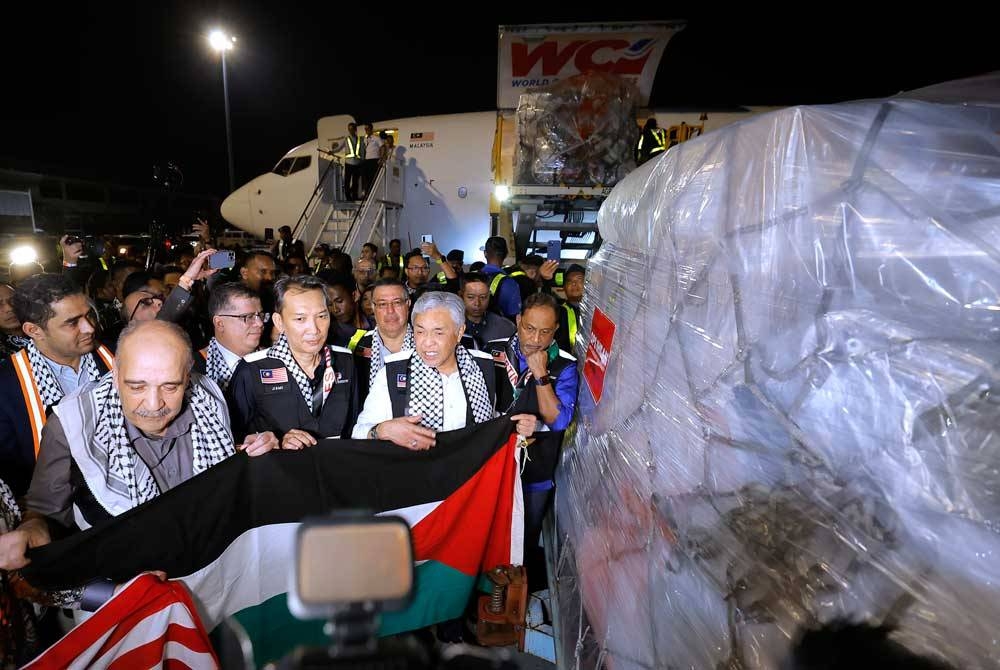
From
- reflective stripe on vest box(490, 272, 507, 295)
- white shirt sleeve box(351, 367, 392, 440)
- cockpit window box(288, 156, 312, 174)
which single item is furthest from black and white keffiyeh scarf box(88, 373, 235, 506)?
cockpit window box(288, 156, 312, 174)

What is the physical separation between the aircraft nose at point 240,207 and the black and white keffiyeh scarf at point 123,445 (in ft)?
46.9

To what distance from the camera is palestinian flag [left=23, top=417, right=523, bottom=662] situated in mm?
1780

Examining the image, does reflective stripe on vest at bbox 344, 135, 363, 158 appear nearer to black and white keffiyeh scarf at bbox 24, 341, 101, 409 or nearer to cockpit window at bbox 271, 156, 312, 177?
cockpit window at bbox 271, 156, 312, 177

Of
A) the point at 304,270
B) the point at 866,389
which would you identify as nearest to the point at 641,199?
the point at 866,389

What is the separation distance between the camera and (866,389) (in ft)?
3.16

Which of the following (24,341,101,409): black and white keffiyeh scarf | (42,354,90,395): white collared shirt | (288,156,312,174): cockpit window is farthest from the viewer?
(288,156,312,174): cockpit window

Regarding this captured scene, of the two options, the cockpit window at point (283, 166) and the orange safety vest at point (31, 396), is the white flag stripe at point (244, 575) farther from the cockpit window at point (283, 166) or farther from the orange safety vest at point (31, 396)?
the cockpit window at point (283, 166)

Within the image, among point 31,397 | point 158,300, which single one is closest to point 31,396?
point 31,397

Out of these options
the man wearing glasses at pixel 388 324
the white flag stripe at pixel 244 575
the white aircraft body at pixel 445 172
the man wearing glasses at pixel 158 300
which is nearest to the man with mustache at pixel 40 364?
the man wearing glasses at pixel 158 300

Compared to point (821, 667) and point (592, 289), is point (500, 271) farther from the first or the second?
point (821, 667)

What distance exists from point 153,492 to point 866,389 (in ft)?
8.55

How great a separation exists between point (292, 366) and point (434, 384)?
0.88 meters

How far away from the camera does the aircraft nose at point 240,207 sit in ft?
46.3

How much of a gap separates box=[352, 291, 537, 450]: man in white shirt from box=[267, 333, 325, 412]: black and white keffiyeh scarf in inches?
14.0
